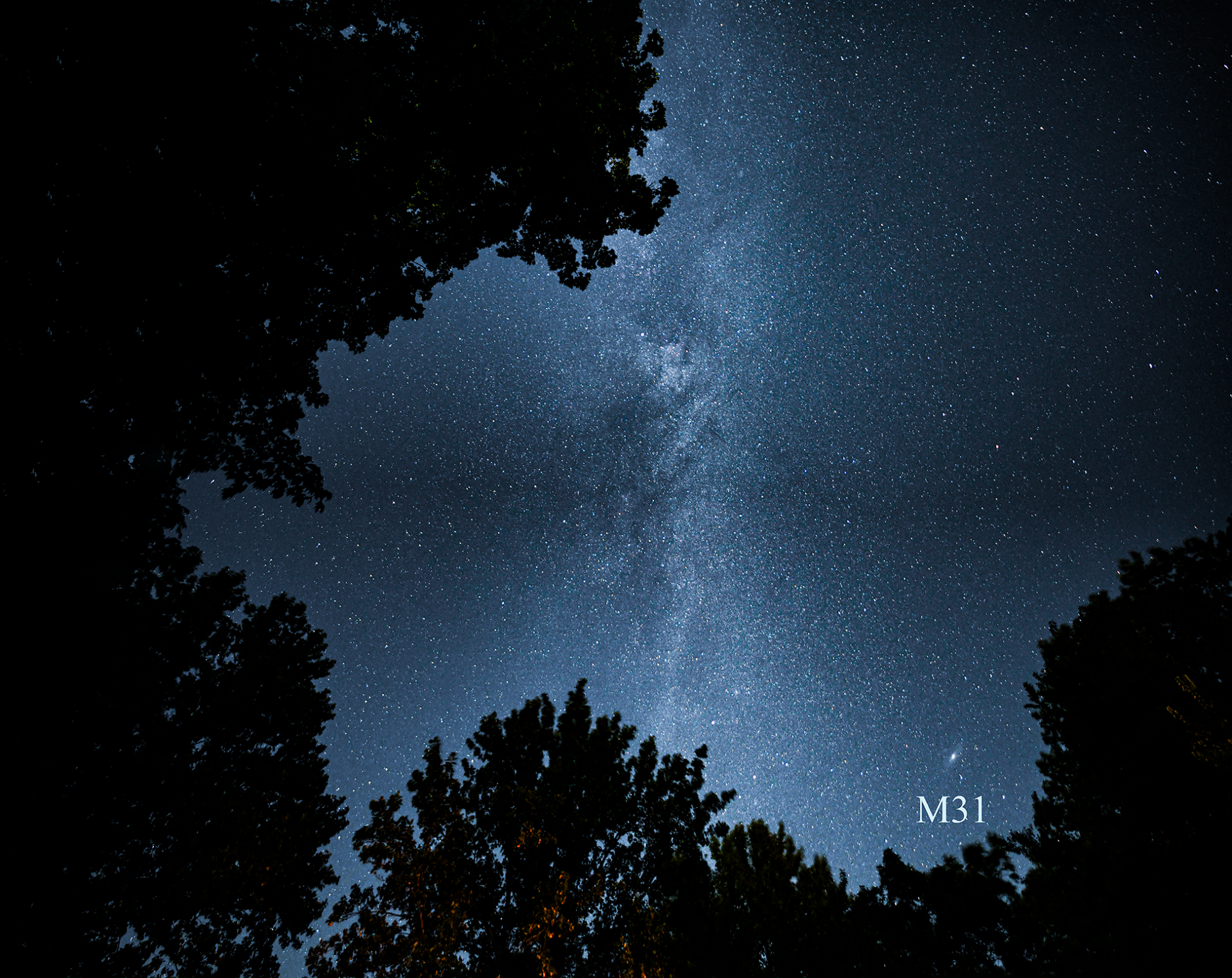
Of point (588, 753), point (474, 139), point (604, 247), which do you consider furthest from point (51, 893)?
point (604, 247)

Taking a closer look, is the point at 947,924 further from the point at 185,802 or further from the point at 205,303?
the point at 205,303

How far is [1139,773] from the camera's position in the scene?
10.9 meters

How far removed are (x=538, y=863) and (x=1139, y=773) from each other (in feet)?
47.8

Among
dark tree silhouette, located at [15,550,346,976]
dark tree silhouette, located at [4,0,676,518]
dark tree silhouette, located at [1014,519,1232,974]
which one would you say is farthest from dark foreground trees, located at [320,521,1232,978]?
dark tree silhouette, located at [4,0,676,518]

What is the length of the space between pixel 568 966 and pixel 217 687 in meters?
10.8

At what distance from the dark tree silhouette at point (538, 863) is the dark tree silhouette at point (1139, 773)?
835 centimetres

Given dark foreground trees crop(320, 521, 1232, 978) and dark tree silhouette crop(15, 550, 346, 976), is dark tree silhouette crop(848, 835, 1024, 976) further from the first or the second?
dark tree silhouette crop(15, 550, 346, 976)

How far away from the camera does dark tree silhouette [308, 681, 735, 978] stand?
955cm

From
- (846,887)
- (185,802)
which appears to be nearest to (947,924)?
(846,887)

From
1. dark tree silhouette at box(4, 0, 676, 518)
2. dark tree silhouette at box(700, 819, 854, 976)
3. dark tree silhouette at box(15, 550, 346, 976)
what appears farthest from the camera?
dark tree silhouette at box(700, 819, 854, 976)

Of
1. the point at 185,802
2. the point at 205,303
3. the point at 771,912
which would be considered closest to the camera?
the point at 205,303

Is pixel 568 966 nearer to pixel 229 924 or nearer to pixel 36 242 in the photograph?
pixel 229 924

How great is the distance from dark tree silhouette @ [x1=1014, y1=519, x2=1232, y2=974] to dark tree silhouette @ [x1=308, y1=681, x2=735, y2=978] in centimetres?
835

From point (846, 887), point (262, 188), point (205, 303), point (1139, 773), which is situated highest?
point (262, 188)
